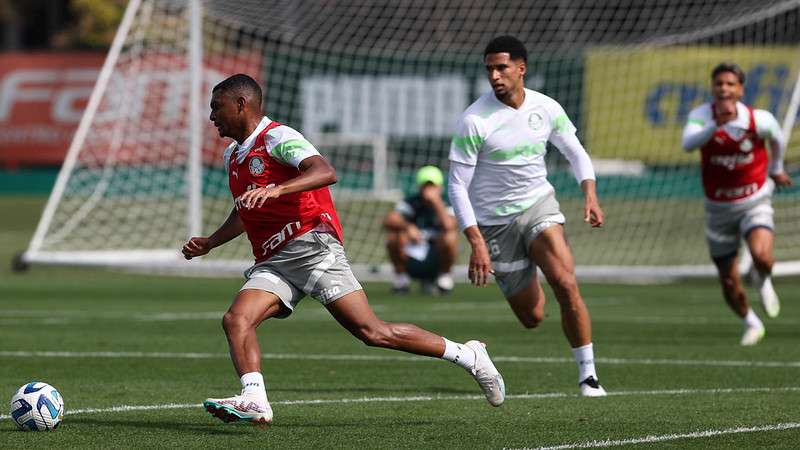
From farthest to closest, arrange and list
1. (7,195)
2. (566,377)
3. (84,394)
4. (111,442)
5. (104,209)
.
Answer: (7,195) → (104,209) → (566,377) → (84,394) → (111,442)

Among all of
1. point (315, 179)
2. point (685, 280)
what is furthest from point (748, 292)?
point (315, 179)

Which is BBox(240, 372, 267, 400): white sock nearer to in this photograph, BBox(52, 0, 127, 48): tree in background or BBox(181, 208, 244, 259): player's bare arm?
BBox(181, 208, 244, 259): player's bare arm

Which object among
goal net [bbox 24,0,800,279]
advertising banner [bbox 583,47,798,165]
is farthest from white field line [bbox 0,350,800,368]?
advertising banner [bbox 583,47,798,165]

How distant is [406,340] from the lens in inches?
325

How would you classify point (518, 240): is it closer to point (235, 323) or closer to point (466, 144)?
point (466, 144)

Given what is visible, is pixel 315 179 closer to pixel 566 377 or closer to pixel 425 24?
pixel 566 377

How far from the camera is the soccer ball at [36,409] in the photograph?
8016 millimetres

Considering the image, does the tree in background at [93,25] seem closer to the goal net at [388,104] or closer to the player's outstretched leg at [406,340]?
the goal net at [388,104]

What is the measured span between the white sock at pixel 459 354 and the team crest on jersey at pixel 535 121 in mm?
1998

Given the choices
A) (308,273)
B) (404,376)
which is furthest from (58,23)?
(308,273)

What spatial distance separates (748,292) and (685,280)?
165cm

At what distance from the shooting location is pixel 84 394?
9.74m

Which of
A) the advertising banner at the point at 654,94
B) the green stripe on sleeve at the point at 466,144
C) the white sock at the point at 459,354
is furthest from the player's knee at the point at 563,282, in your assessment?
the advertising banner at the point at 654,94

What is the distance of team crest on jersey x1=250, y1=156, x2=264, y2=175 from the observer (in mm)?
8133
